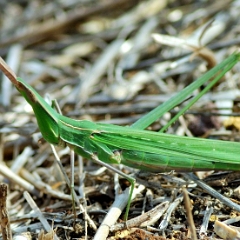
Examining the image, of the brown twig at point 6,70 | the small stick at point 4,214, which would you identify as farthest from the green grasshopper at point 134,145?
the small stick at point 4,214

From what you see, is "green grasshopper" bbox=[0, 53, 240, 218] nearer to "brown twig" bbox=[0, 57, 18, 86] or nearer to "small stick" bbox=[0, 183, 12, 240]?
"brown twig" bbox=[0, 57, 18, 86]

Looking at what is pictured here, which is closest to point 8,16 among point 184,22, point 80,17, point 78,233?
point 80,17

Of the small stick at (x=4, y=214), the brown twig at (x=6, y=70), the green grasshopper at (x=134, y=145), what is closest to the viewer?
the small stick at (x=4, y=214)

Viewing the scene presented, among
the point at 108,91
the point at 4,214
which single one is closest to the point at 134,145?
the point at 4,214

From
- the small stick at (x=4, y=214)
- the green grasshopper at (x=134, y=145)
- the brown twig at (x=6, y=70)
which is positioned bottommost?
the small stick at (x=4, y=214)

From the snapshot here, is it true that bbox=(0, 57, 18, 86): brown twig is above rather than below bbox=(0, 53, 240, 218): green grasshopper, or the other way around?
above

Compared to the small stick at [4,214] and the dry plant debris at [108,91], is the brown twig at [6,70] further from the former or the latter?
the dry plant debris at [108,91]

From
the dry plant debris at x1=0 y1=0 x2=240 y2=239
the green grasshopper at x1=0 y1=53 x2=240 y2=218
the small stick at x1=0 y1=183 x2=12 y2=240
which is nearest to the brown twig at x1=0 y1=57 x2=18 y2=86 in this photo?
the green grasshopper at x1=0 y1=53 x2=240 y2=218
